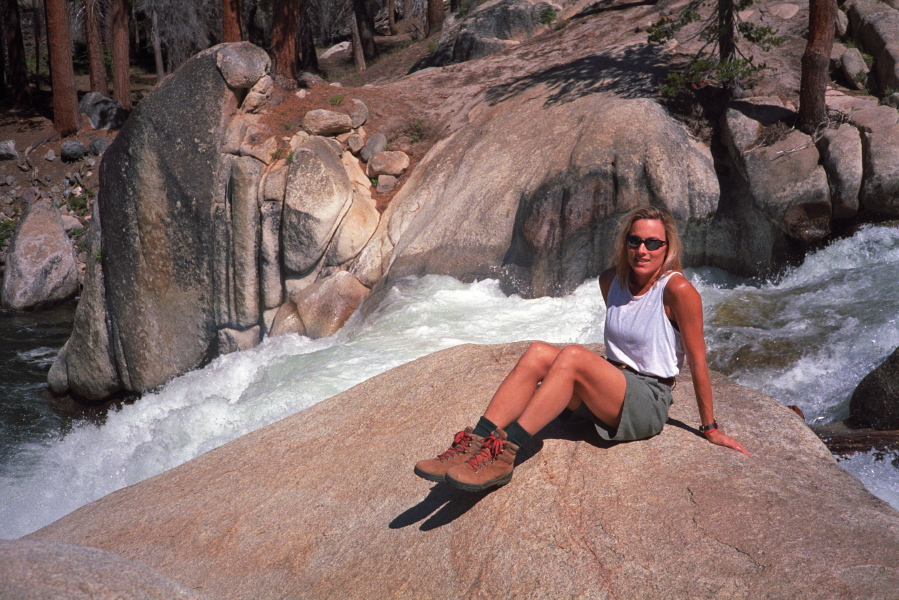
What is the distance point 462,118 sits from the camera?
11.4 meters

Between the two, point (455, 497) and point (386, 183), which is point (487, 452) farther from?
point (386, 183)

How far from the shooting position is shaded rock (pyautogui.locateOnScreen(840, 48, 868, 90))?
9.40m

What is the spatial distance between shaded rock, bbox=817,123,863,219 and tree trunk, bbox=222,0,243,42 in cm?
910

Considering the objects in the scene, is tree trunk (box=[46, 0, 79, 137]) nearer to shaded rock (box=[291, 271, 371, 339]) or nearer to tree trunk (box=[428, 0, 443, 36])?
tree trunk (box=[428, 0, 443, 36])

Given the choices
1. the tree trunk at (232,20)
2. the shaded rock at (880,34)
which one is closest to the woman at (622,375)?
the shaded rock at (880,34)

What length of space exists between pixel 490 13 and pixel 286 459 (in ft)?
44.3

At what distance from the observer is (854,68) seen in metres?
9.48

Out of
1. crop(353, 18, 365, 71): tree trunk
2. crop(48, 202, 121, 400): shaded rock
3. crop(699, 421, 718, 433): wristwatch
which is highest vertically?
crop(353, 18, 365, 71): tree trunk

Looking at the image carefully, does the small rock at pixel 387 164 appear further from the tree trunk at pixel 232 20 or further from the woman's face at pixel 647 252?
the woman's face at pixel 647 252

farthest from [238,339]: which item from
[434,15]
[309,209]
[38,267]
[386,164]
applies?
[434,15]

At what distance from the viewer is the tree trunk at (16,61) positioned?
67.7 ft

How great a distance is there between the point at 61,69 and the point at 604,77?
551 inches

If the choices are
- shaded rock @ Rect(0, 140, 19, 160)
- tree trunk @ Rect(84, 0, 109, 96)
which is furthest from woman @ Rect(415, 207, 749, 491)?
tree trunk @ Rect(84, 0, 109, 96)

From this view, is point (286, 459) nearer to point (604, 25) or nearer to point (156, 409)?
point (156, 409)
